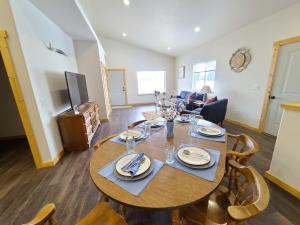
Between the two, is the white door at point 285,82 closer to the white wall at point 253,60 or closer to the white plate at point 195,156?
the white wall at point 253,60

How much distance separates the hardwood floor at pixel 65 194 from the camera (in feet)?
4.51

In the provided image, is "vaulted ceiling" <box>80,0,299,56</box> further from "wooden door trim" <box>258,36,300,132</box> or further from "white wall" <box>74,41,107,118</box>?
"white wall" <box>74,41,107,118</box>

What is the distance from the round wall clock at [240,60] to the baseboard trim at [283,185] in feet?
8.93

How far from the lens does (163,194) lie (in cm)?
74

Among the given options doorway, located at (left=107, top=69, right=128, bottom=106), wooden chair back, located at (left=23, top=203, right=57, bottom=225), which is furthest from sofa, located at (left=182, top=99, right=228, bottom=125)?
doorway, located at (left=107, top=69, right=128, bottom=106)

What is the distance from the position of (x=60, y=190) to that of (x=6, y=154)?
185cm

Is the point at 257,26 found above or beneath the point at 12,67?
above

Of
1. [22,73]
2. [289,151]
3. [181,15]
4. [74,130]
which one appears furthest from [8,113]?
[289,151]

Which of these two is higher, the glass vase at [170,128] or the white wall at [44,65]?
the white wall at [44,65]

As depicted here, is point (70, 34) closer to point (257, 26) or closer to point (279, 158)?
point (257, 26)

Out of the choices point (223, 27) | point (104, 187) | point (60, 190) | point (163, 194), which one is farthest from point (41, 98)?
Answer: point (223, 27)

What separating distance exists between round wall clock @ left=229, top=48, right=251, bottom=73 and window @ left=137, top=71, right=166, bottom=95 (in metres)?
4.10

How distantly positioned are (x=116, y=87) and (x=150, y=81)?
1.89 meters

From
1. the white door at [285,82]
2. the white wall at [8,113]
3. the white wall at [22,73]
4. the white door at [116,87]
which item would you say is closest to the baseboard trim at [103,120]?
the white wall at [8,113]
